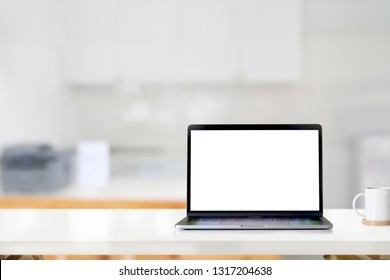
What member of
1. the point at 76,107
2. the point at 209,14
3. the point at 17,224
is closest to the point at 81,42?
the point at 76,107

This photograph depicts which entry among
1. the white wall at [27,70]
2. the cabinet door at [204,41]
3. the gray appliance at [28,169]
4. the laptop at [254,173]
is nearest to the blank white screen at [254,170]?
the laptop at [254,173]

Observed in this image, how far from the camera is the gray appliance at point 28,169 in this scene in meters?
3.75

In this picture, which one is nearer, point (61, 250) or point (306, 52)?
point (61, 250)

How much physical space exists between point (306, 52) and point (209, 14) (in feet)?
2.93

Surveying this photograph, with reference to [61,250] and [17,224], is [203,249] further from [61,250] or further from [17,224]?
[17,224]

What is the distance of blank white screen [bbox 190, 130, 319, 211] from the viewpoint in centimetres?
160

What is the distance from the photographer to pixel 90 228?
1.54 meters

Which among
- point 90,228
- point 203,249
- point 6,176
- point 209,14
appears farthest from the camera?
point 209,14

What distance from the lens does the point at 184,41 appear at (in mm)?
4676

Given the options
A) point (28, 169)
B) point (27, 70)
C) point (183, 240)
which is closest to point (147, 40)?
point (27, 70)

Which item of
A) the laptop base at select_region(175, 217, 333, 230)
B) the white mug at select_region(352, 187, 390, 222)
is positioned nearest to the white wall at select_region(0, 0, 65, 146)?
the laptop base at select_region(175, 217, 333, 230)

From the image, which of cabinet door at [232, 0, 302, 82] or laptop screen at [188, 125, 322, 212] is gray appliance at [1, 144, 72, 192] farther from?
laptop screen at [188, 125, 322, 212]

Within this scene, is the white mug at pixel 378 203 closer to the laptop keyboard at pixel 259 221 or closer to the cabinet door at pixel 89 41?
the laptop keyboard at pixel 259 221

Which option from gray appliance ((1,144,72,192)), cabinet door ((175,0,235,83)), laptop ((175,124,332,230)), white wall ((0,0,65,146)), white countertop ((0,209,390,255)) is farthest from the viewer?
white wall ((0,0,65,146))
